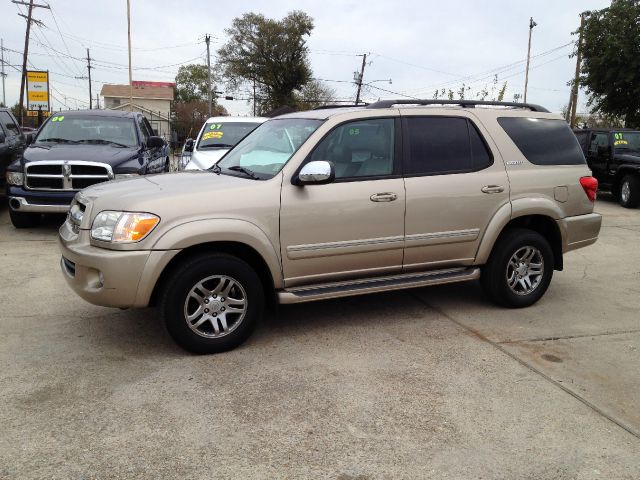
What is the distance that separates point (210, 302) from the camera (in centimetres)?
418

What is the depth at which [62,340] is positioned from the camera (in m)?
4.52

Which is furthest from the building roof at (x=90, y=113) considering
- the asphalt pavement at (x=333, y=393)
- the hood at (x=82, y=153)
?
the asphalt pavement at (x=333, y=393)

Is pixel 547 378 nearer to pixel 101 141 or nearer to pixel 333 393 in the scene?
pixel 333 393

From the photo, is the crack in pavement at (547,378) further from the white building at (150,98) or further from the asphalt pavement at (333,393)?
the white building at (150,98)

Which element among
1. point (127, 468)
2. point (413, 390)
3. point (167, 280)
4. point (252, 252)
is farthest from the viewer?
point (252, 252)

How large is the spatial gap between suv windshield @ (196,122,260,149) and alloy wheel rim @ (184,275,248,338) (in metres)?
6.89

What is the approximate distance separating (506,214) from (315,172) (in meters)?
1.95

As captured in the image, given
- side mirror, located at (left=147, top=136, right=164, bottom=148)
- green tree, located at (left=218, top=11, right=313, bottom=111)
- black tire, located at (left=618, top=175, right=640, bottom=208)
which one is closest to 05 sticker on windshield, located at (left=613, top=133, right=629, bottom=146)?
black tire, located at (left=618, top=175, right=640, bottom=208)

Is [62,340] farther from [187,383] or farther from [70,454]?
[70,454]

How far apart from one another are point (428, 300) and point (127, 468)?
359cm

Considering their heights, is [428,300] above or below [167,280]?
below

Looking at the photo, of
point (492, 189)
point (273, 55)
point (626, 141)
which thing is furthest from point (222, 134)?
point (273, 55)

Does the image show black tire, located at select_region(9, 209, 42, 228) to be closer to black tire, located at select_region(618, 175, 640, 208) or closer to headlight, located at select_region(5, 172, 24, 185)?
headlight, located at select_region(5, 172, 24, 185)

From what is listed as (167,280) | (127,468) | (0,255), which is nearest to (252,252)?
(167,280)
